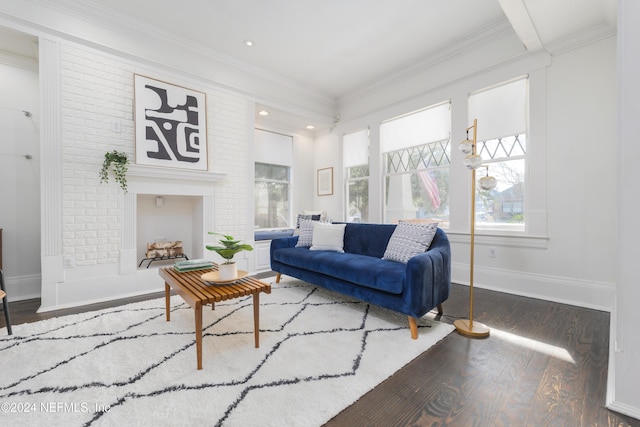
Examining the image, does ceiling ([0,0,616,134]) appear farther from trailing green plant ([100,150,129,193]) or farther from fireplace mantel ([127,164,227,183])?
fireplace mantel ([127,164,227,183])

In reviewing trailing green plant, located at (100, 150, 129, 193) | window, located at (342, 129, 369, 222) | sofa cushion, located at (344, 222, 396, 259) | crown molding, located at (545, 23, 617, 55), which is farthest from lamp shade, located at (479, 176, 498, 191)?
trailing green plant, located at (100, 150, 129, 193)

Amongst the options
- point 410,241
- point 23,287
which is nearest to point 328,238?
point 410,241

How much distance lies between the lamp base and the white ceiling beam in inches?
109

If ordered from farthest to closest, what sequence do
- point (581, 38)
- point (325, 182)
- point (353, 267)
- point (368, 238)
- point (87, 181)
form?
point (325, 182) < point (368, 238) < point (87, 181) < point (581, 38) < point (353, 267)

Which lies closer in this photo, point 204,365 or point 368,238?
point 204,365

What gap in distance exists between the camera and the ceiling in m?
2.62

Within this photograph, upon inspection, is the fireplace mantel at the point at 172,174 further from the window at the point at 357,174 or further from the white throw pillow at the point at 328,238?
the window at the point at 357,174

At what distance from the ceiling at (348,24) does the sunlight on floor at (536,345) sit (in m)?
2.81

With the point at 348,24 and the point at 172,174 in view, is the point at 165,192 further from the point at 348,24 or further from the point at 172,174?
the point at 348,24

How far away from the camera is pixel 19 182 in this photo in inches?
121

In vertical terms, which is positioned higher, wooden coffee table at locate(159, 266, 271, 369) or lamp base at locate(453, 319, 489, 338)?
wooden coffee table at locate(159, 266, 271, 369)

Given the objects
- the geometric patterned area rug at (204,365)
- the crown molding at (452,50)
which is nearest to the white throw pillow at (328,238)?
the geometric patterned area rug at (204,365)

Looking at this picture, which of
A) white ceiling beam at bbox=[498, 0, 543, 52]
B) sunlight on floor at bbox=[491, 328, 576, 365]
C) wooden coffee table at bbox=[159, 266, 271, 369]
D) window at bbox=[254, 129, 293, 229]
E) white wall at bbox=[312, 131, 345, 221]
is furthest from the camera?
white wall at bbox=[312, 131, 345, 221]

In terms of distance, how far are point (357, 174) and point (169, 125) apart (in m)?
3.18
